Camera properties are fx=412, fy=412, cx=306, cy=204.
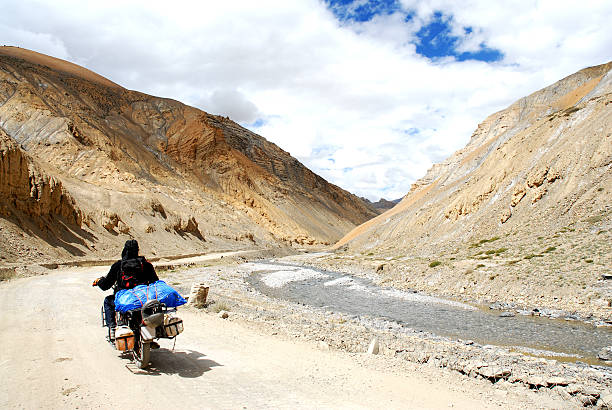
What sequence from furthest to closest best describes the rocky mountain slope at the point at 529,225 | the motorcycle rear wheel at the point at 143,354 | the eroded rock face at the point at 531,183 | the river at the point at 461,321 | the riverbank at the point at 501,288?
the eroded rock face at the point at 531,183 < the rocky mountain slope at the point at 529,225 < the riverbank at the point at 501,288 < the river at the point at 461,321 < the motorcycle rear wheel at the point at 143,354

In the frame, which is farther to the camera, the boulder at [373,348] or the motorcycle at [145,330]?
the boulder at [373,348]

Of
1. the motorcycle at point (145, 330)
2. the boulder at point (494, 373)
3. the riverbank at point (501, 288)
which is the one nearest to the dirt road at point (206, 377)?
the motorcycle at point (145, 330)

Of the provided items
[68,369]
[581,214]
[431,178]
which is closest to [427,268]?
[581,214]

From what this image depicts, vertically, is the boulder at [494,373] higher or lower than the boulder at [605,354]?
higher

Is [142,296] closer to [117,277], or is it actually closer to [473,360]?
[117,277]

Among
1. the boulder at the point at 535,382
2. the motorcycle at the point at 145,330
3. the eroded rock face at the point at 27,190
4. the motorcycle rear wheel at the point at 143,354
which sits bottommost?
the boulder at the point at 535,382

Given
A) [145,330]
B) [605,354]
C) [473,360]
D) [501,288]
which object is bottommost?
[605,354]

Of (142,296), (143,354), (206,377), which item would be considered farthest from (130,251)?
(206,377)

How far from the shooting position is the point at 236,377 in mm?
6508

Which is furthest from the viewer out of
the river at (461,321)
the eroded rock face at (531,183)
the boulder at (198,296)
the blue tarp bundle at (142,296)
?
the eroded rock face at (531,183)

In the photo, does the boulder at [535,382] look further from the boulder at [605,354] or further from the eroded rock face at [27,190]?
the eroded rock face at [27,190]

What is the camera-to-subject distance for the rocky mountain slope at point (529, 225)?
19.9 metres

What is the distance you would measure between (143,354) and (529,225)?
29.7 metres

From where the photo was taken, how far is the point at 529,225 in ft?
97.0
